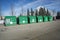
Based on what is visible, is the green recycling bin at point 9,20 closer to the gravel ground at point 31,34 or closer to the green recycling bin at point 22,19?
Result: the green recycling bin at point 22,19

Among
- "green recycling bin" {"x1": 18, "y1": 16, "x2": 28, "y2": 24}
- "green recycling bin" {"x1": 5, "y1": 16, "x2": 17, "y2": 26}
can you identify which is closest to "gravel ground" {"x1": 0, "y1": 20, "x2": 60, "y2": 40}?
"green recycling bin" {"x1": 5, "y1": 16, "x2": 17, "y2": 26}

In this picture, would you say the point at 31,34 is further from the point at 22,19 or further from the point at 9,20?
the point at 22,19

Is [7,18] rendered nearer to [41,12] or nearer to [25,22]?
[25,22]

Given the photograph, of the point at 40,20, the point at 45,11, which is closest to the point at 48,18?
the point at 40,20

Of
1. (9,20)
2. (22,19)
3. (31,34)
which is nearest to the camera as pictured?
(31,34)

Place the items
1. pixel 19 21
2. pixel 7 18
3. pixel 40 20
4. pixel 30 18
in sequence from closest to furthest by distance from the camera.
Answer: pixel 7 18 → pixel 19 21 → pixel 30 18 → pixel 40 20

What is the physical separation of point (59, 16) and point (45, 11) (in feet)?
33.1

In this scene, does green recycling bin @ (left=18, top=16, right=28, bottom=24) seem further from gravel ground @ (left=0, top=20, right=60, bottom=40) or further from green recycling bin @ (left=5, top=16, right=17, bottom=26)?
gravel ground @ (left=0, top=20, right=60, bottom=40)

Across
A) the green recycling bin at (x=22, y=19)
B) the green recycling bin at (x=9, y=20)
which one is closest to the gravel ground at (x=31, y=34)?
the green recycling bin at (x=9, y=20)

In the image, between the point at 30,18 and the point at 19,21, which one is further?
the point at 30,18

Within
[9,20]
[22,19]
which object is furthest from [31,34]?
[22,19]

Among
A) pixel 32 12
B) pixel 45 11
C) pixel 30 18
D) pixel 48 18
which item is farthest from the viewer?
pixel 45 11

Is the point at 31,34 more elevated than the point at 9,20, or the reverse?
the point at 9,20

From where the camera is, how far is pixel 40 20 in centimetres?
3772
